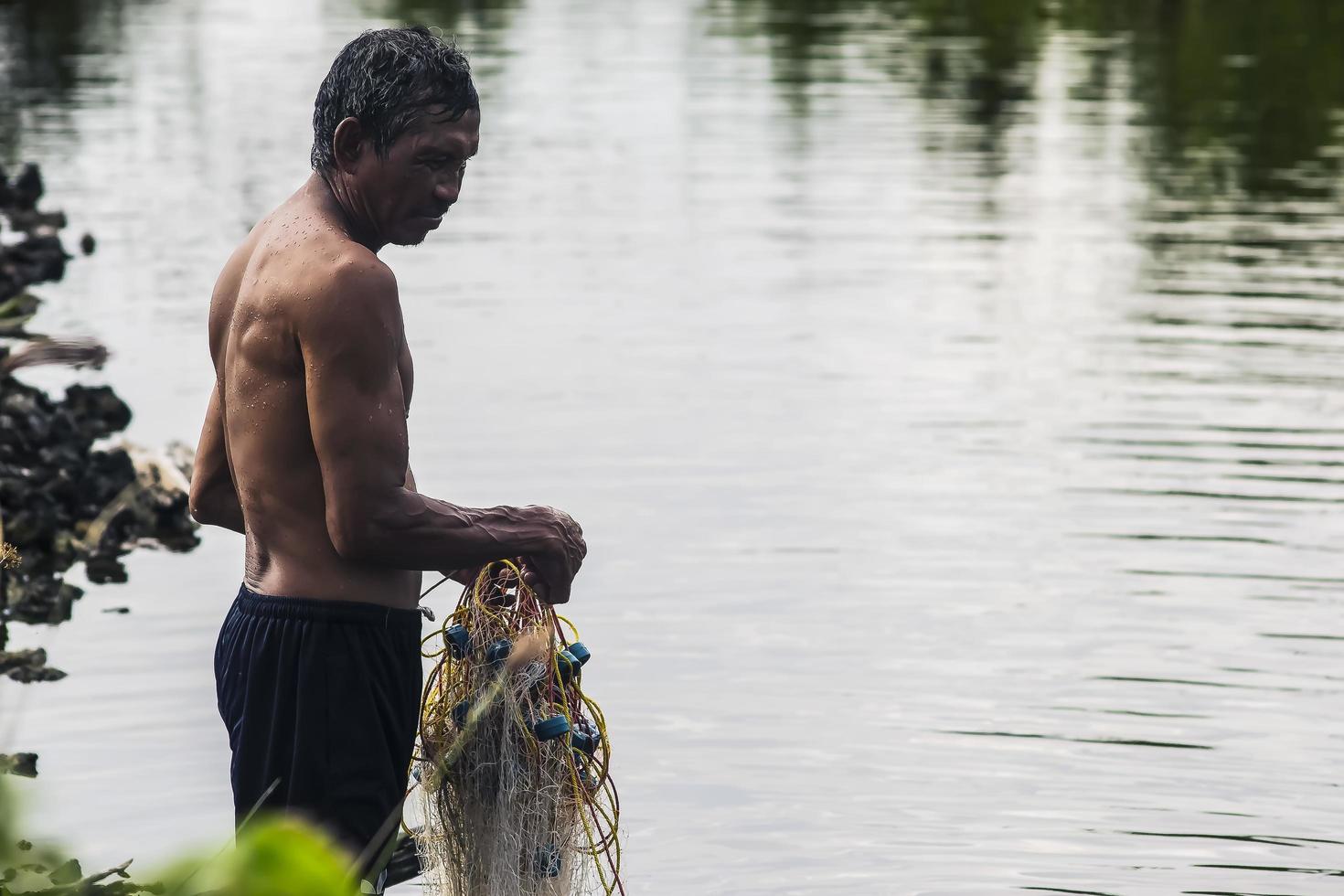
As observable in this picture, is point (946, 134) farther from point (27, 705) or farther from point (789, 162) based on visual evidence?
point (27, 705)

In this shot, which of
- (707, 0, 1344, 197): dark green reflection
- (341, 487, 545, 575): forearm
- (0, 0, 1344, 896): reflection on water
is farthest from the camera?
(707, 0, 1344, 197): dark green reflection

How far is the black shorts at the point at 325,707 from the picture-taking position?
4117 mm

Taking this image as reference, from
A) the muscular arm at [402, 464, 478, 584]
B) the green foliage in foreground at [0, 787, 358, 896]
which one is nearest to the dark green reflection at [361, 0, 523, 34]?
the muscular arm at [402, 464, 478, 584]

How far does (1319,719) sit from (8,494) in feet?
20.2

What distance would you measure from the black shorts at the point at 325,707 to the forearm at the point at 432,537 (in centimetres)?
16

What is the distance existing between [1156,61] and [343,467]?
3569cm

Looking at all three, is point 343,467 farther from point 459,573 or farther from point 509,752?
point 509,752

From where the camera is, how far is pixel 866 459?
40.2 ft

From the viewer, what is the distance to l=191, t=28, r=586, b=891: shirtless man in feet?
13.0

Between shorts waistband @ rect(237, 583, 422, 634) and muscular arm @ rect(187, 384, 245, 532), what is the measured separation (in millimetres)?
304

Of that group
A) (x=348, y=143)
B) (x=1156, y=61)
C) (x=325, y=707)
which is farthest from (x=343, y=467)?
(x=1156, y=61)

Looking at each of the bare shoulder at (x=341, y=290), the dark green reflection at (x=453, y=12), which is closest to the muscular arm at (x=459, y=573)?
the bare shoulder at (x=341, y=290)

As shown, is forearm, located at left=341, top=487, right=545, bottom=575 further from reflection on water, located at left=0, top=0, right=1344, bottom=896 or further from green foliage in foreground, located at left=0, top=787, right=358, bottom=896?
green foliage in foreground, located at left=0, top=787, right=358, bottom=896

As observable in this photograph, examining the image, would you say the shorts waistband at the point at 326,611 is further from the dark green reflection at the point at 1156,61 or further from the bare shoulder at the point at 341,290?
the dark green reflection at the point at 1156,61
